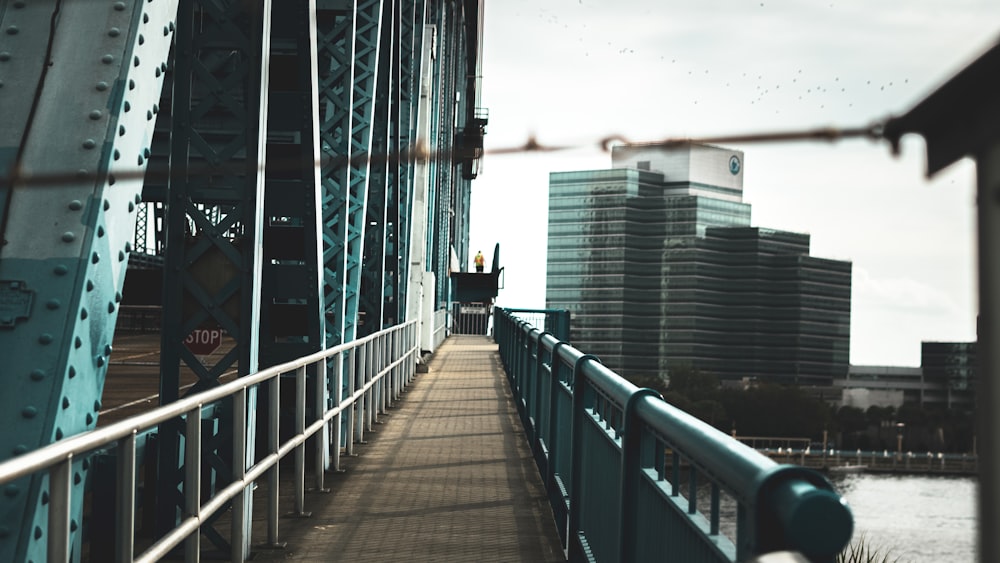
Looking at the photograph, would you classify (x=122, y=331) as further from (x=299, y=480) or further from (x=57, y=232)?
(x=57, y=232)

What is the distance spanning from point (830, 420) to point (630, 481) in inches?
6739

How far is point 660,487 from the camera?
4.02 metres

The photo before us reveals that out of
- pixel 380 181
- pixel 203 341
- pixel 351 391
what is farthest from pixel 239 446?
pixel 380 181

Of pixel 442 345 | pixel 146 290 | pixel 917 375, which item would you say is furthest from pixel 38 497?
pixel 917 375

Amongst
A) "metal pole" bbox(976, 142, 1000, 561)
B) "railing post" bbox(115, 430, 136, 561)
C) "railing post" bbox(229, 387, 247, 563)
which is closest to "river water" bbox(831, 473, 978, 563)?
"railing post" bbox(229, 387, 247, 563)

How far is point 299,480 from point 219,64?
7034mm

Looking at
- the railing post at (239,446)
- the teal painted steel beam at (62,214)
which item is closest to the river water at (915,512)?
the railing post at (239,446)

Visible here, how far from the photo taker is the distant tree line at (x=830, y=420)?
6304 inches

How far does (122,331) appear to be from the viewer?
4681 centimetres

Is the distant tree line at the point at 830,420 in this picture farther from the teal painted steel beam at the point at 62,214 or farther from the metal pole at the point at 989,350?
the metal pole at the point at 989,350

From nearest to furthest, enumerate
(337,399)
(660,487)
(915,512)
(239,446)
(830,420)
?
1. (660,487)
2. (239,446)
3. (337,399)
4. (915,512)
5. (830,420)

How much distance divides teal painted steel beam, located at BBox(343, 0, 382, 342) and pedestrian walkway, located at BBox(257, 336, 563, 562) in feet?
5.63

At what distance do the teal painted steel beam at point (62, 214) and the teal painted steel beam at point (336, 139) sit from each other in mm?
6959

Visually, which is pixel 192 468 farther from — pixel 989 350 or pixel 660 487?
pixel 989 350
